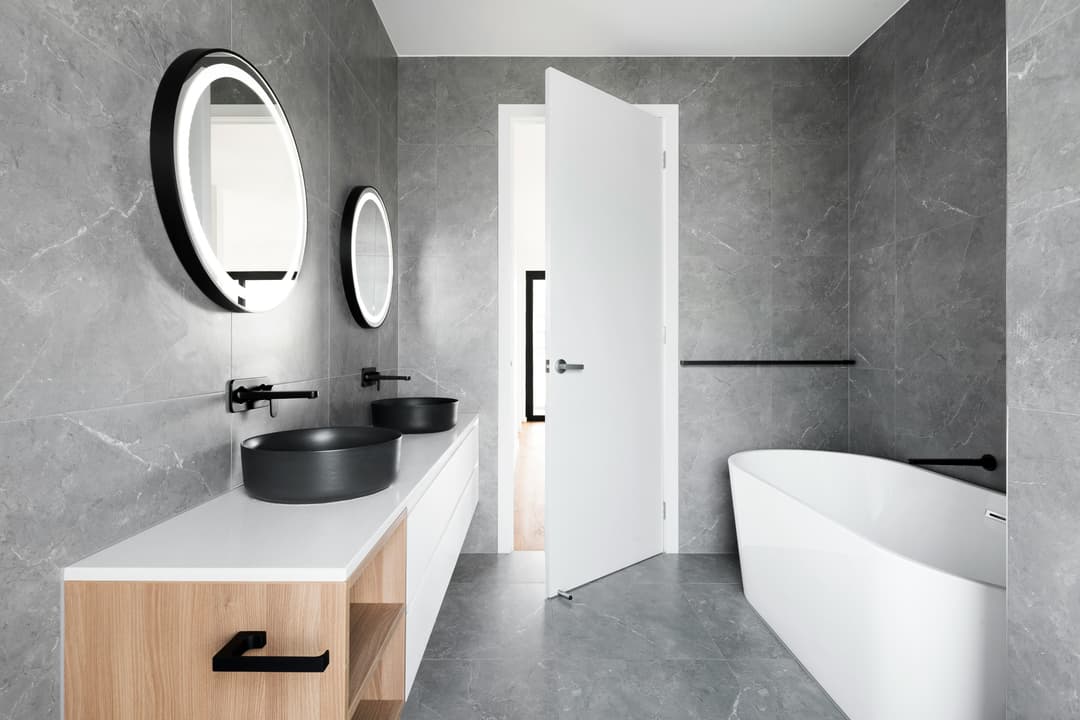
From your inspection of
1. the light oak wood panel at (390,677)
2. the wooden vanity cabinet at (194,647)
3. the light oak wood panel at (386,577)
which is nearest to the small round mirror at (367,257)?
the light oak wood panel at (386,577)

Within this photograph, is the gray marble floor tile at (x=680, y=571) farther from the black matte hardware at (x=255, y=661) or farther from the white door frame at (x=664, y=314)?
the black matte hardware at (x=255, y=661)

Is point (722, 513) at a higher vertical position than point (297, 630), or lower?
lower

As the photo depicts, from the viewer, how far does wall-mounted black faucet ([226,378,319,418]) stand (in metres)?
1.31

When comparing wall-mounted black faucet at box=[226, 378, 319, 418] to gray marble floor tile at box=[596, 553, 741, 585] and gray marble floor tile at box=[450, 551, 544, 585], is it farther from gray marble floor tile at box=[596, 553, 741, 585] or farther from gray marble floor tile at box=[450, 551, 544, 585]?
gray marble floor tile at box=[596, 553, 741, 585]

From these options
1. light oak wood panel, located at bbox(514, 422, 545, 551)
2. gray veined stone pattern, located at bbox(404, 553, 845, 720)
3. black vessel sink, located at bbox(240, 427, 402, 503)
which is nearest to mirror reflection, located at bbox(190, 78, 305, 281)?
black vessel sink, located at bbox(240, 427, 402, 503)

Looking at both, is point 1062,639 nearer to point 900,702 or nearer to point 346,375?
point 900,702

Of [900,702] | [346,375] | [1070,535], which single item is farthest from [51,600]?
[900,702]

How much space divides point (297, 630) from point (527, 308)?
7.12 metres

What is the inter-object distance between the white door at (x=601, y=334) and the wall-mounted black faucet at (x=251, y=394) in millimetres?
1206

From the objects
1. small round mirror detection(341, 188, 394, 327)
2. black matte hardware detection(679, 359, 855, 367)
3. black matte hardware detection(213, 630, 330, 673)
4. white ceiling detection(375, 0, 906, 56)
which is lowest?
black matte hardware detection(213, 630, 330, 673)

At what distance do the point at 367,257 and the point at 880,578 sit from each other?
204cm

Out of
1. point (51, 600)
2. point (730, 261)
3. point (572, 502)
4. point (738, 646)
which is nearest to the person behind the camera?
point (51, 600)

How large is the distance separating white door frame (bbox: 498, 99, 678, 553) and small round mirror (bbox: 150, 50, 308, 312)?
1.40 metres

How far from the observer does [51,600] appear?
81 centimetres
